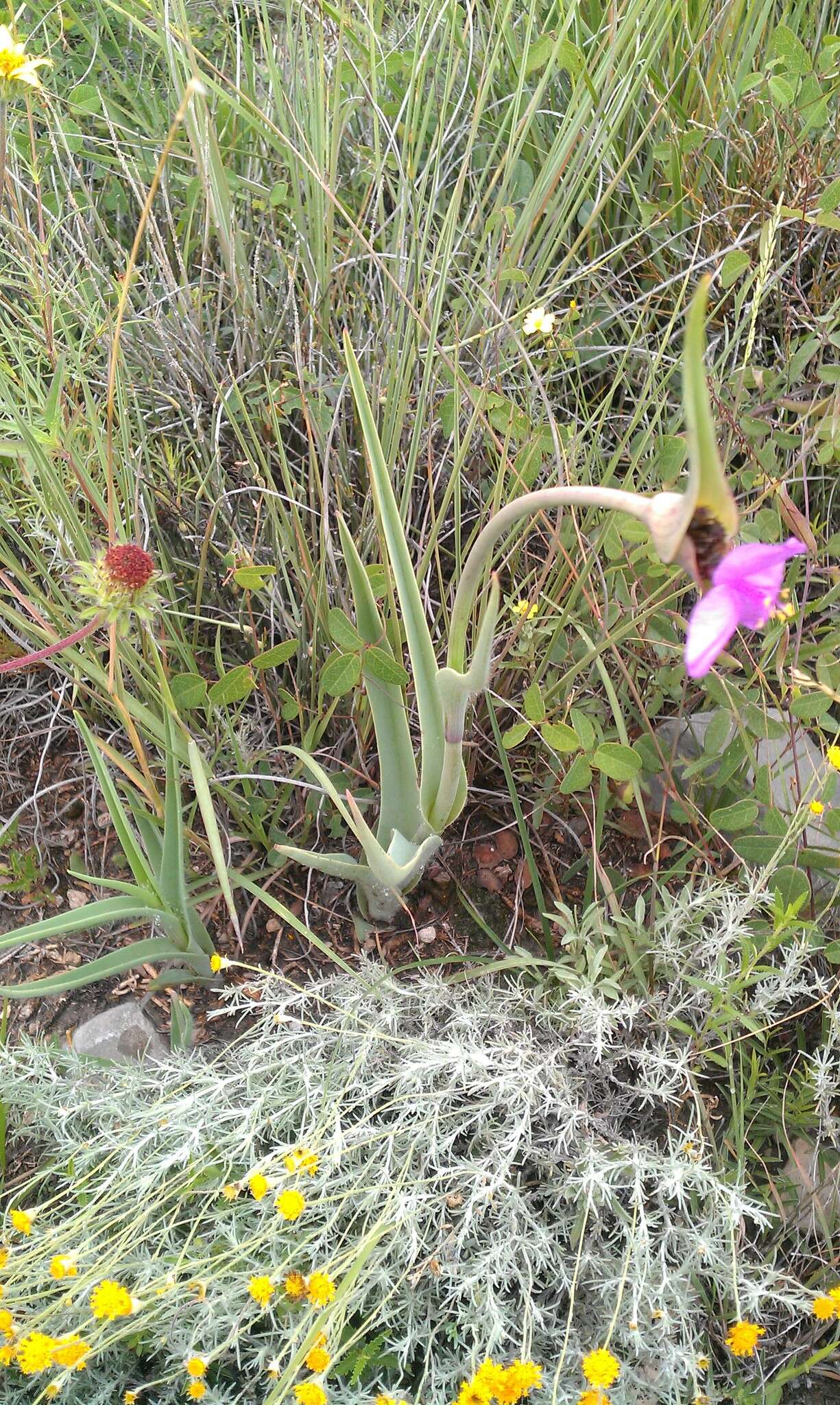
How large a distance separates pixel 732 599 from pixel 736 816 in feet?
2.05

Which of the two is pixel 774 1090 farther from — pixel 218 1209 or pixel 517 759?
pixel 218 1209

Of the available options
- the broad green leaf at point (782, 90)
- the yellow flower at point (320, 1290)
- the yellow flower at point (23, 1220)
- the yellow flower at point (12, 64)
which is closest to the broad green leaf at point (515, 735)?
the yellow flower at point (320, 1290)

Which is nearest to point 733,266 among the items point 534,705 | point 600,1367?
point 534,705

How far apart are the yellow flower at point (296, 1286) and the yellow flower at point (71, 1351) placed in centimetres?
17

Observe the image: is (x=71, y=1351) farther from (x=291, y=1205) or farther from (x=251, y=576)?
(x=251, y=576)

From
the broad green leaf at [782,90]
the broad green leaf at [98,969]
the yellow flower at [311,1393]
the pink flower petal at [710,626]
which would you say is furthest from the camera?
the broad green leaf at [782,90]

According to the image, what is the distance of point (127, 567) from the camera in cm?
87

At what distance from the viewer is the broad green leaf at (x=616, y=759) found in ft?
3.63

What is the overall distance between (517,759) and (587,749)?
0.18 metres

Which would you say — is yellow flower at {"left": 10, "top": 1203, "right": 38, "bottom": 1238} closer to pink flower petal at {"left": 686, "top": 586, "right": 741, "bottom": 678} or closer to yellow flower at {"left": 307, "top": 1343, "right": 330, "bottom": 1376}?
yellow flower at {"left": 307, "top": 1343, "right": 330, "bottom": 1376}

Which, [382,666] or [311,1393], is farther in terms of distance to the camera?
[382,666]

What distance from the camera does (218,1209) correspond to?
1042mm

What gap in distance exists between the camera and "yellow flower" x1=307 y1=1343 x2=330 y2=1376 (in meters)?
0.84

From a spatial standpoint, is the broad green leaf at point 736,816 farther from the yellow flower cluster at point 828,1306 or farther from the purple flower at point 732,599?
the purple flower at point 732,599
